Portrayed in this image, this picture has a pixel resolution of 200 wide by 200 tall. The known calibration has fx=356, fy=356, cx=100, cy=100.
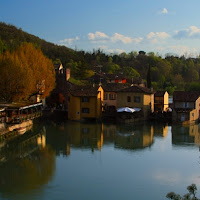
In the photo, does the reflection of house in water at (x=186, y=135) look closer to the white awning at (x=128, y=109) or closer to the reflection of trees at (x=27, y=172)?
the white awning at (x=128, y=109)

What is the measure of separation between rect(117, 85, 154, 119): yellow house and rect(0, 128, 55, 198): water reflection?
16.6m

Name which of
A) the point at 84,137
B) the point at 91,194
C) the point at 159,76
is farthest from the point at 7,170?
the point at 159,76

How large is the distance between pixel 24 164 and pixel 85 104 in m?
22.6

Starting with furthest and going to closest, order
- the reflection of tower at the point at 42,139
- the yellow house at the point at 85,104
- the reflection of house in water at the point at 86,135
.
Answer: the yellow house at the point at 85,104, the reflection of house in water at the point at 86,135, the reflection of tower at the point at 42,139

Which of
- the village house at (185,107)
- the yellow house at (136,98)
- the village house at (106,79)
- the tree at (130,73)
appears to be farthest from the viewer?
the tree at (130,73)

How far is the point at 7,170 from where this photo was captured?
75.9 feet

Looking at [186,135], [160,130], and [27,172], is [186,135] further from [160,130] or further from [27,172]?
[27,172]

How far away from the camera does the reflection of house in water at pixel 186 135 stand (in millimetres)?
33247

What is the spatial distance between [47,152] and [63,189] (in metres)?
9.41

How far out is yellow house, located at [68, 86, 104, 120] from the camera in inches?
1834

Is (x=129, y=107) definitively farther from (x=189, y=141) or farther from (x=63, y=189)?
(x=63, y=189)

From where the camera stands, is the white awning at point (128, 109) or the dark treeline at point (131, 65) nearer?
the white awning at point (128, 109)

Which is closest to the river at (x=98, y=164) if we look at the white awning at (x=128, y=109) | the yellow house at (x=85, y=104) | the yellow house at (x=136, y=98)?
the white awning at (x=128, y=109)

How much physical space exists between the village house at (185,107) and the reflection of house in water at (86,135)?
10.2 meters
